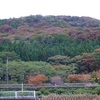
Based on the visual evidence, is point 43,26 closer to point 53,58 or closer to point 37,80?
point 53,58

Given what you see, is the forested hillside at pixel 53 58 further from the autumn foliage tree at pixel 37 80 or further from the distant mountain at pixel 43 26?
the distant mountain at pixel 43 26

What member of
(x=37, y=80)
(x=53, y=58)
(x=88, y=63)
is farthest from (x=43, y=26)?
(x=37, y=80)

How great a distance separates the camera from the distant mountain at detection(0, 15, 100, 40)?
49888 millimetres

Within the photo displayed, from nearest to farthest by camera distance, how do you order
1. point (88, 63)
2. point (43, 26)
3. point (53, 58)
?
point (88, 63), point (53, 58), point (43, 26)

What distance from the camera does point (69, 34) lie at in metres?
46.9

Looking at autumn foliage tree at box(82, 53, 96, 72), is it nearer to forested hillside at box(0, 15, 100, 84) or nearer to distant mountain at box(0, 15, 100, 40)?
forested hillside at box(0, 15, 100, 84)

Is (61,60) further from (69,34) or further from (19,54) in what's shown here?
(69,34)

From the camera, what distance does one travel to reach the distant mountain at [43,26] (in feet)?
164

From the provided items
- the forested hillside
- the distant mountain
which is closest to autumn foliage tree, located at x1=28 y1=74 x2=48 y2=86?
the forested hillside

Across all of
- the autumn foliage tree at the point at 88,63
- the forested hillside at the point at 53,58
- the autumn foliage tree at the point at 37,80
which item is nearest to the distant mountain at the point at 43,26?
the forested hillside at the point at 53,58

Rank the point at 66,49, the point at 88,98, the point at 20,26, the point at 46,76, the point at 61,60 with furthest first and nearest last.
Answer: the point at 20,26 → the point at 66,49 → the point at 61,60 → the point at 46,76 → the point at 88,98

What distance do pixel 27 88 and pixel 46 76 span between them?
323 centimetres

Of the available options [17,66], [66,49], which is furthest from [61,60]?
[17,66]

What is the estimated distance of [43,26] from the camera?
63062 mm
